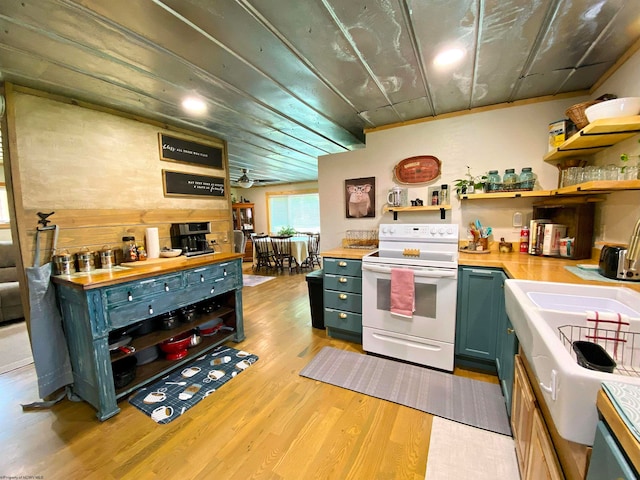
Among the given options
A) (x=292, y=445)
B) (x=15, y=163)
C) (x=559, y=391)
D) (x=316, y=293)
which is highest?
(x=15, y=163)

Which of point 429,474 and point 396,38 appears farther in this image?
point 396,38

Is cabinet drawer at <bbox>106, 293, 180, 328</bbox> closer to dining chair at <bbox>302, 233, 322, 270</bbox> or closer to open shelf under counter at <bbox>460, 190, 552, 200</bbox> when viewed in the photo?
open shelf under counter at <bbox>460, 190, 552, 200</bbox>

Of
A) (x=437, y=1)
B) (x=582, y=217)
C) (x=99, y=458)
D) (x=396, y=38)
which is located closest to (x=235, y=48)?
(x=396, y=38)

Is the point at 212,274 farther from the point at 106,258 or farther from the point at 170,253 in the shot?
the point at 106,258

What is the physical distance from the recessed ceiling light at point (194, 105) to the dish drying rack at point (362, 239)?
2024mm

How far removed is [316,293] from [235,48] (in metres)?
2.34

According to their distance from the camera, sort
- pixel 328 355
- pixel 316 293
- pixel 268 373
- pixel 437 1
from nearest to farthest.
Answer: pixel 437 1 → pixel 268 373 → pixel 328 355 → pixel 316 293

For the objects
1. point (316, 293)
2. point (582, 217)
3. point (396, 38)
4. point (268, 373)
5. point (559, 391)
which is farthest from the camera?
point (316, 293)

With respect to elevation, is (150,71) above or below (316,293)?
above

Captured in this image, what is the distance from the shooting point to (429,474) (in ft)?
4.43

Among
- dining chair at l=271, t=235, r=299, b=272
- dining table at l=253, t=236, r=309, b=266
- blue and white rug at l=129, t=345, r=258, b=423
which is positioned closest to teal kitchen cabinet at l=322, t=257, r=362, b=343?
blue and white rug at l=129, t=345, r=258, b=423

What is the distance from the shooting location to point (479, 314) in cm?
207

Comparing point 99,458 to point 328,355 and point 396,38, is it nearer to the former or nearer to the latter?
point 328,355

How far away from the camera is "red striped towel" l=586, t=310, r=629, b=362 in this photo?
1.01 meters
